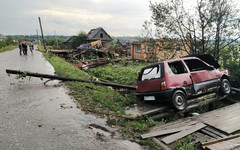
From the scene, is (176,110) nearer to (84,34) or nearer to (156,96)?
(156,96)

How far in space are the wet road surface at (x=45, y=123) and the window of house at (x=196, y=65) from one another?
488 centimetres

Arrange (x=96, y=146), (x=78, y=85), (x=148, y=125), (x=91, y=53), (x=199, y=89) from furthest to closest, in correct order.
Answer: (x=91, y=53)
(x=78, y=85)
(x=199, y=89)
(x=148, y=125)
(x=96, y=146)

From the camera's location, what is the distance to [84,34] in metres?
57.6

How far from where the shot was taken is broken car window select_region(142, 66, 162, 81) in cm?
Answer: 657

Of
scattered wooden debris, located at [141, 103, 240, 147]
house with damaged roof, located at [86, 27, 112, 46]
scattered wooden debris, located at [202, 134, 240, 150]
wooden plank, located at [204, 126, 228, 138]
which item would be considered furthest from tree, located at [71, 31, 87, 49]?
scattered wooden debris, located at [202, 134, 240, 150]

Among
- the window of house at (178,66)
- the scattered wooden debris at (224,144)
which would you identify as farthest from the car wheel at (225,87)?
the scattered wooden debris at (224,144)

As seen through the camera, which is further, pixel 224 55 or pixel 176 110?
pixel 224 55

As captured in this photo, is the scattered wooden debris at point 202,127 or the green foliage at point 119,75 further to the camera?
the green foliage at point 119,75

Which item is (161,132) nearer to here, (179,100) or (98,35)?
(179,100)

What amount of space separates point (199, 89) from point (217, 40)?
5.29 meters

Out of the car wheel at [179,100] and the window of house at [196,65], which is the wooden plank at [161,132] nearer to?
the car wheel at [179,100]

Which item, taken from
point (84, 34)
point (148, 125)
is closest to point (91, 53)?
point (148, 125)

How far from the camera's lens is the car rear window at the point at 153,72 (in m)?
6.45

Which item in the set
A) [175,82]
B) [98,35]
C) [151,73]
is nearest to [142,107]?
[151,73]
